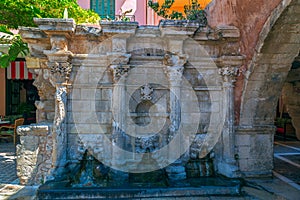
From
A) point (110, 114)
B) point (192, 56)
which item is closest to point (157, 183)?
point (110, 114)

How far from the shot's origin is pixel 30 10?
22.6 ft

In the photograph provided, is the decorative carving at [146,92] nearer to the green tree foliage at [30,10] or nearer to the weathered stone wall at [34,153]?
the weathered stone wall at [34,153]

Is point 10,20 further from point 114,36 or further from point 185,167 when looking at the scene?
point 185,167

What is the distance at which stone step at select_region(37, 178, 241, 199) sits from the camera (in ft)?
13.5

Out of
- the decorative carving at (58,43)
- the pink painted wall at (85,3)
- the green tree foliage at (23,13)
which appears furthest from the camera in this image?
the pink painted wall at (85,3)

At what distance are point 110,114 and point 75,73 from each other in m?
1.12

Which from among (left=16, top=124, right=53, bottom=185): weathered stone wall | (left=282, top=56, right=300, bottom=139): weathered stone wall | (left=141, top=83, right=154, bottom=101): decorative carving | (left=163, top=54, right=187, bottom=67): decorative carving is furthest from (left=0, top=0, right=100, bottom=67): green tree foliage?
(left=282, top=56, right=300, bottom=139): weathered stone wall

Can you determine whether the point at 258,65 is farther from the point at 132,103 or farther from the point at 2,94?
the point at 2,94

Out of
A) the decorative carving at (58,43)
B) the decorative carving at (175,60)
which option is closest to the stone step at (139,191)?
the decorative carving at (175,60)

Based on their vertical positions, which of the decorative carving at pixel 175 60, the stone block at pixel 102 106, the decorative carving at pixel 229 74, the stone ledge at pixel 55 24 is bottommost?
the stone block at pixel 102 106

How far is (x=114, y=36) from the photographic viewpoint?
16.5ft

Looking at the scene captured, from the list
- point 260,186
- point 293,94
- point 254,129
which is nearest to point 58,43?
point 254,129

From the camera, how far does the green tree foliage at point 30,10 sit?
272 inches

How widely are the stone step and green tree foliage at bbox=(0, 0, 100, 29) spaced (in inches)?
189
